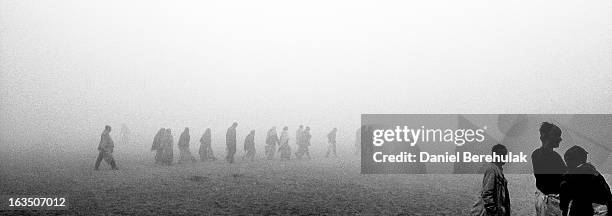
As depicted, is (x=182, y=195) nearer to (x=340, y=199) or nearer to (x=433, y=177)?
(x=340, y=199)

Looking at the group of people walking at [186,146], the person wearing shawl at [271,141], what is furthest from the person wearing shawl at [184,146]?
the person wearing shawl at [271,141]

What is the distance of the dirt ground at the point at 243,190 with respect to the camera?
9.48 meters

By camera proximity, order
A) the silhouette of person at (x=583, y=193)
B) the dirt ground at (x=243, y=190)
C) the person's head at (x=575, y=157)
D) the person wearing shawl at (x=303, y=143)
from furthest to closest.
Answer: the person wearing shawl at (x=303, y=143)
the dirt ground at (x=243, y=190)
the person's head at (x=575, y=157)
the silhouette of person at (x=583, y=193)

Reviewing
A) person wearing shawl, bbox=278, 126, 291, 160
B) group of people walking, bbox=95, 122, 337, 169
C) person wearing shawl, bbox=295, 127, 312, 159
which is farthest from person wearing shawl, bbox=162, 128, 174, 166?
person wearing shawl, bbox=295, 127, 312, 159

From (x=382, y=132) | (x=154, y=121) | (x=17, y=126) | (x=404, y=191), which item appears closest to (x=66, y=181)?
(x=404, y=191)

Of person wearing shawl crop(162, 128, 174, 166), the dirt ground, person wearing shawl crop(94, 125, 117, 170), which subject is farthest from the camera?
person wearing shawl crop(162, 128, 174, 166)

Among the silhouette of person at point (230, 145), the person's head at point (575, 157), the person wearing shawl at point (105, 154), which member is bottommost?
the person's head at point (575, 157)

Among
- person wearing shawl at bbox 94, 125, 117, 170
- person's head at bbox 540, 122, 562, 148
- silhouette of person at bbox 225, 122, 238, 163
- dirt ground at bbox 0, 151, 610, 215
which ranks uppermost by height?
silhouette of person at bbox 225, 122, 238, 163

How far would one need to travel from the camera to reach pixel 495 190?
219 inches

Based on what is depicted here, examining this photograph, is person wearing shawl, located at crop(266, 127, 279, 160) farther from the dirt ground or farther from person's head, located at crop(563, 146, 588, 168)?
person's head, located at crop(563, 146, 588, 168)

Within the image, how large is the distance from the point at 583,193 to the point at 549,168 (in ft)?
2.61

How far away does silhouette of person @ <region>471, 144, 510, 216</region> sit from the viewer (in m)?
5.56

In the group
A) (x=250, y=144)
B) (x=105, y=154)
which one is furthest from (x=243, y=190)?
(x=250, y=144)

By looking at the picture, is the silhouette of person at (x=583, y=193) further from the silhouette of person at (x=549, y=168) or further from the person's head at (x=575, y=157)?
the silhouette of person at (x=549, y=168)
